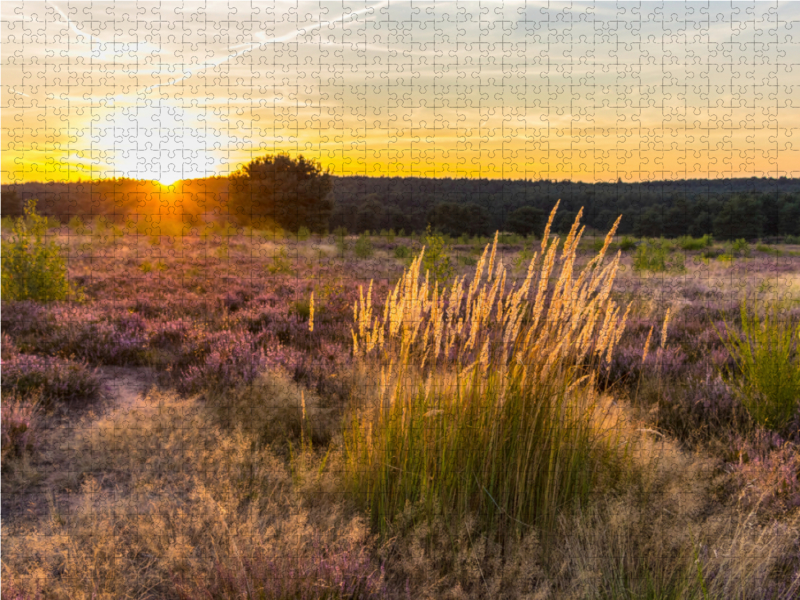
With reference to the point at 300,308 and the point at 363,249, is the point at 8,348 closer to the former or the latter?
the point at 300,308

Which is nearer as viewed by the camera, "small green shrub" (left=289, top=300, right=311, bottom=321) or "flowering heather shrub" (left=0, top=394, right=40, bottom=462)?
"flowering heather shrub" (left=0, top=394, right=40, bottom=462)

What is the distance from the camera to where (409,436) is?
306 centimetres

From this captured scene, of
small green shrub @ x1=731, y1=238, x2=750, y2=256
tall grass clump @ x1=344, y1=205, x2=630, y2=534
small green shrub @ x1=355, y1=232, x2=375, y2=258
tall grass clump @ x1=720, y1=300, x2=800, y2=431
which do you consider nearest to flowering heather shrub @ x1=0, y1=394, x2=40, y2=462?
tall grass clump @ x1=344, y1=205, x2=630, y2=534

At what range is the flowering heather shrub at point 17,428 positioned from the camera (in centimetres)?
417

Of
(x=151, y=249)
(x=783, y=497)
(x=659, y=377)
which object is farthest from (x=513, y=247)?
(x=783, y=497)

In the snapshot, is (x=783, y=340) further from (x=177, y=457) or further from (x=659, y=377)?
(x=177, y=457)

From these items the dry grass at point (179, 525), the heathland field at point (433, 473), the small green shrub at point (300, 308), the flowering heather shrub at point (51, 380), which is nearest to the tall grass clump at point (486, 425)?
the heathland field at point (433, 473)

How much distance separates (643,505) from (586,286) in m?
1.25

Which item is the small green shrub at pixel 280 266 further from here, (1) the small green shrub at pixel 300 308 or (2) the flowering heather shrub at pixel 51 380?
(2) the flowering heather shrub at pixel 51 380

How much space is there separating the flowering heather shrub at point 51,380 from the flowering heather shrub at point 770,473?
5.39 meters

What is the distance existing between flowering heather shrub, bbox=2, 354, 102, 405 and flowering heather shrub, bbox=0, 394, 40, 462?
470 mm

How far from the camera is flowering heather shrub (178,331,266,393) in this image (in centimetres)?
552

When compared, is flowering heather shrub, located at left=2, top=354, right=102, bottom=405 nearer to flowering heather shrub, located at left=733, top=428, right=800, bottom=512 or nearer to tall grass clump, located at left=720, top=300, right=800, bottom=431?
flowering heather shrub, located at left=733, top=428, right=800, bottom=512

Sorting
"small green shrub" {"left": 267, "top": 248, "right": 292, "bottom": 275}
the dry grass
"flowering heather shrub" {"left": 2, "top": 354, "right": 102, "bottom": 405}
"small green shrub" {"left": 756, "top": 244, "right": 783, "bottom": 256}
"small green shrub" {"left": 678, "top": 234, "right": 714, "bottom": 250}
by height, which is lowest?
the dry grass
